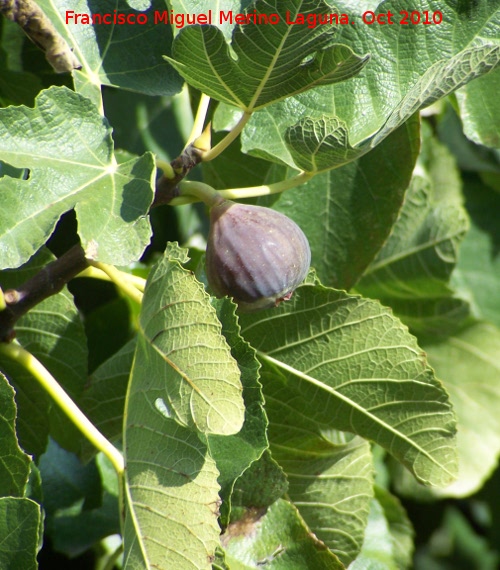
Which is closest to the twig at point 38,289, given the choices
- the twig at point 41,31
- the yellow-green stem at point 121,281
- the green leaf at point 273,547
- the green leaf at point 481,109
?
the yellow-green stem at point 121,281

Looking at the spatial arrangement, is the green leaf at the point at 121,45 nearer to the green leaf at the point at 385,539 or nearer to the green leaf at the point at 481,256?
the green leaf at the point at 385,539

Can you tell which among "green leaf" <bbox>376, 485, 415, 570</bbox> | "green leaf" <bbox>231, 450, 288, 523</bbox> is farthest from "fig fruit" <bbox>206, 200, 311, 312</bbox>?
"green leaf" <bbox>376, 485, 415, 570</bbox>

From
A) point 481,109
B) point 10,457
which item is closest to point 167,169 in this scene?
point 10,457

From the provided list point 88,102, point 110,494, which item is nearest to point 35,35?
point 88,102

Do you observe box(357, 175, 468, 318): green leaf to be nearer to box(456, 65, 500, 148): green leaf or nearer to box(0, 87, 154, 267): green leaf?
box(456, 65, 500, 148): green leaf

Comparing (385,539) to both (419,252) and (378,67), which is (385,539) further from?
(378,67)

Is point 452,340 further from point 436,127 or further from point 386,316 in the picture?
point 386,316
